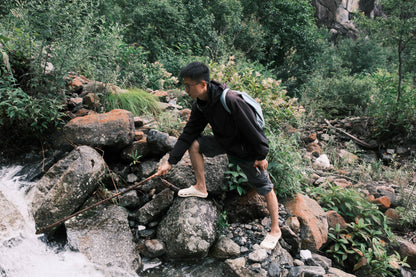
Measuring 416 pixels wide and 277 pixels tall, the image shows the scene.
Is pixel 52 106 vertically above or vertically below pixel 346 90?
below

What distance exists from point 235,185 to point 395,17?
6.63m

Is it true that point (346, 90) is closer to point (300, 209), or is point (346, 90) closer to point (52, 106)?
point (300, 209)

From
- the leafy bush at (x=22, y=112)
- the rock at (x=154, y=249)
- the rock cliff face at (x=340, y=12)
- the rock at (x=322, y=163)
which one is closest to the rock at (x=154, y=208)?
the rock at (x=154, y=249)

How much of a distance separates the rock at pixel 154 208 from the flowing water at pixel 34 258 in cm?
67

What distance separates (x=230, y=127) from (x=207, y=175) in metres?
0.83

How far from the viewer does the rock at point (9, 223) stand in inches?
96.3

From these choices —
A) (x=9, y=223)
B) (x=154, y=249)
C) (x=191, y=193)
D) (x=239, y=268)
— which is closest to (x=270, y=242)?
(x=239, y=268)

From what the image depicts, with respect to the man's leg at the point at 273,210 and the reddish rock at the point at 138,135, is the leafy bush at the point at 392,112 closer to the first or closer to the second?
the man's leg at the point at 273,210

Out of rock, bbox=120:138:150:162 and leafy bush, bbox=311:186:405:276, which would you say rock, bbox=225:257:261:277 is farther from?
rock, bbox=120:138:150:162

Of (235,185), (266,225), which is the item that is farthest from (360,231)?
(235,185)

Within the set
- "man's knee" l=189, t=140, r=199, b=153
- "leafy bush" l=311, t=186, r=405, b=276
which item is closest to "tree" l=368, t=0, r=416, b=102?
"leafy bush" l=311, t=186, r=405, b=276

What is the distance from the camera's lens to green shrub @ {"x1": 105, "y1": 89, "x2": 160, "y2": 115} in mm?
4121

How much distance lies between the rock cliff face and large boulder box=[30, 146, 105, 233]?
22011mm

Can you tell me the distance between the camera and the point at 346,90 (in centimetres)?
835
